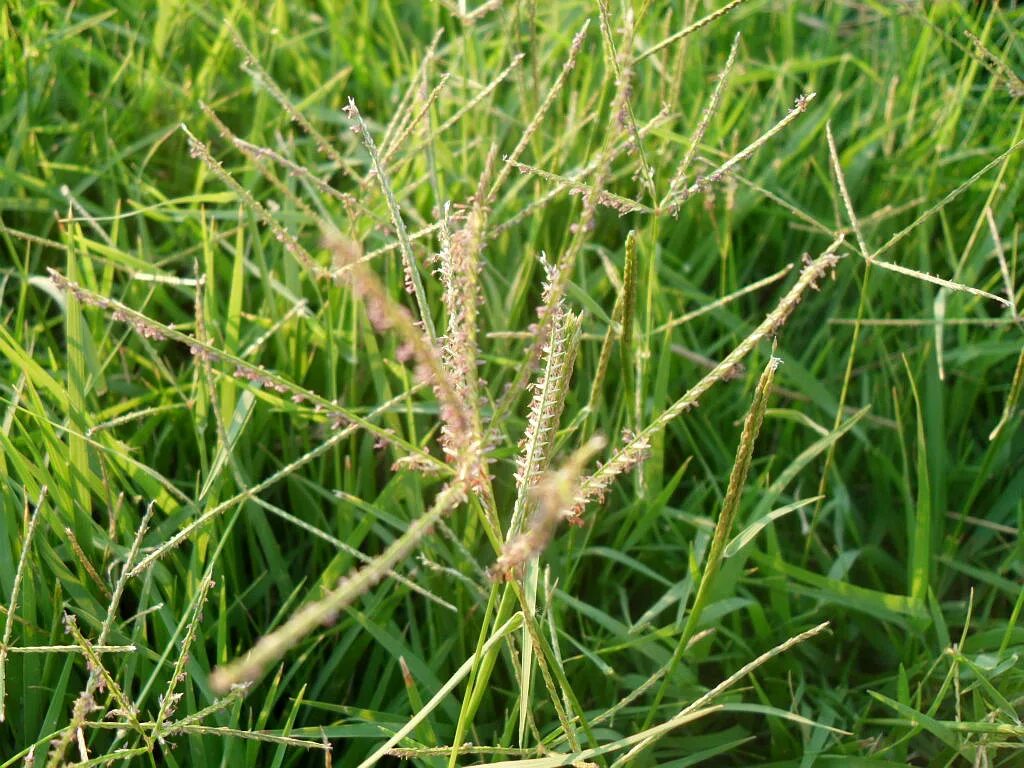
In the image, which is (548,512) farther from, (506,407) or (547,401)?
(506,407)

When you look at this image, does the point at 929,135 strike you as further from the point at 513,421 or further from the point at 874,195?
the point at 513,421

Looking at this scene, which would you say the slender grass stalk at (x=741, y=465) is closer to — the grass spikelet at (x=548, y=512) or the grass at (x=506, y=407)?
the grass at (x=506, y=407)

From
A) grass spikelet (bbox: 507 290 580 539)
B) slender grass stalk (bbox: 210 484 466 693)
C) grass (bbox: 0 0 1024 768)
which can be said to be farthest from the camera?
grass (bbox: 0 0 1024 768)

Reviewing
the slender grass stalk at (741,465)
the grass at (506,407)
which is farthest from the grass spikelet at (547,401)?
the slender grass stalk at (741,465)

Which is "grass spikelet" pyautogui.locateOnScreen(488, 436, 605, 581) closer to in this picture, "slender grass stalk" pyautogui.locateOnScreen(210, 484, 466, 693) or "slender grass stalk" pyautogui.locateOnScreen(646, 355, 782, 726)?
"slender grass stalk" pyautogui.locateOnScreen(210, 484, 466, 693)

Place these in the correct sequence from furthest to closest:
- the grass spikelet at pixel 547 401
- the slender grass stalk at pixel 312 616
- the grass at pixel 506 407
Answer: the grass at pixel 506 407 → the grass spikelet at pixel 547 401 → the slender grass stalk at pixel 312 616

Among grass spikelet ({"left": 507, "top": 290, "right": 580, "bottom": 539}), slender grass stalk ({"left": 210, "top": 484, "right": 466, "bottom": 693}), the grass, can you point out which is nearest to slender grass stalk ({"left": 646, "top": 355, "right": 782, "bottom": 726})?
the grass

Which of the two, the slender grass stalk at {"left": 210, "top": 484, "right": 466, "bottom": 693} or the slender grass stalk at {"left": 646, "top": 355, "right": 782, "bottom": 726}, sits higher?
the slender grass stalk at {"left": 210, "top": 484, "right": 466, "bottom": 693}

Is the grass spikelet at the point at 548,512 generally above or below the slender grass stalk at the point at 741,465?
above

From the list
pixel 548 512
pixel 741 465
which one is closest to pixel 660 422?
pixel 741 465
